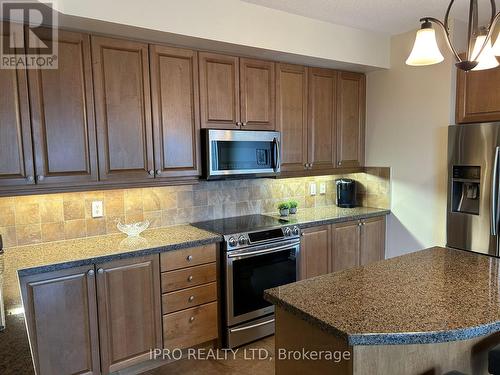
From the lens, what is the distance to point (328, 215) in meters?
3.37

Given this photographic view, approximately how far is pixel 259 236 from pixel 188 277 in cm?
62

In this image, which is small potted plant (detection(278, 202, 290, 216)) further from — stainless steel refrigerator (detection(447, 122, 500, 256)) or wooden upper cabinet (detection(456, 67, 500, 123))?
wooden upper cabinet (detection(456, 67, 500, 123))

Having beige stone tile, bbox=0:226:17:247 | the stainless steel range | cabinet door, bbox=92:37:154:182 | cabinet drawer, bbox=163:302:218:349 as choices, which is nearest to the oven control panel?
the stainless steel range

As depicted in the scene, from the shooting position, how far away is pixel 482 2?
2.59 metres

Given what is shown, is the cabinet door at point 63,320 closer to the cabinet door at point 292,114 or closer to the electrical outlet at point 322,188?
the cabinet door at point 292,114

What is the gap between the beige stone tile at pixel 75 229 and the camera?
2.54m

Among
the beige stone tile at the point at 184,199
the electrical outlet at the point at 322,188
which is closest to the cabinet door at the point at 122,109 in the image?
the beige stone tile at the point at 184,199

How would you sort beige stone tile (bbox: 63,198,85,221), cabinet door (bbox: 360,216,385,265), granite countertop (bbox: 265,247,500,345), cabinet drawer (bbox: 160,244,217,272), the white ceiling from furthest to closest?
cabinet door (bbox: 360,216,385,265), the white ceiling, beige stone tile (bbox: 63,198,85,221), cabinet drawer (bbox: 160,244,217,272), granite countertop (bbox: 265,247,500,345)

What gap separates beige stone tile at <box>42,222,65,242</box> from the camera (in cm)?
246

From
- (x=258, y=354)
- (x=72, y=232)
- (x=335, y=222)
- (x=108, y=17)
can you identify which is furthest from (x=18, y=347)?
(x=335, y=222)

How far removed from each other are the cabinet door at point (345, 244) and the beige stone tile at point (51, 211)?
2.25 m

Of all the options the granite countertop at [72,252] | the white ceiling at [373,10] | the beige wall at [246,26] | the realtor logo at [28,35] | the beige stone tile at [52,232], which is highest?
the white ceiling at [373,10]

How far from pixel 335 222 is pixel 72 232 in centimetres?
219

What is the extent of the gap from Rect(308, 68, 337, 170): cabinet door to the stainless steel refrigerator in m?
1.03
